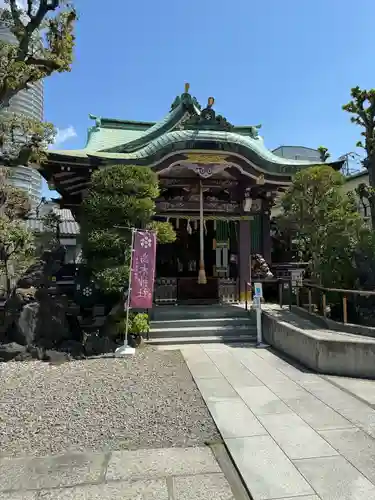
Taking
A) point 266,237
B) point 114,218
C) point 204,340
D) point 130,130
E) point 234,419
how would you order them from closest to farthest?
point 234,419, point 114,218, point 204,340, point 266,237, point 130,130

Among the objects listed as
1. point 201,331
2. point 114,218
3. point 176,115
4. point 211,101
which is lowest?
point 201,331

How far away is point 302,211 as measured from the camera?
9.02m

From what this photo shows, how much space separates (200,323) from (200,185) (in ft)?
14.5

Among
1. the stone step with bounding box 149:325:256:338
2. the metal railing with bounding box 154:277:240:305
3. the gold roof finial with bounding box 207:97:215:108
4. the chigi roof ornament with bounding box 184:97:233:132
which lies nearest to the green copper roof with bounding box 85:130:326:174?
the chigi roof ornament with bounding box 184:97:233:132

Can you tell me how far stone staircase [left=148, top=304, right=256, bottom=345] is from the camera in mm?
8688

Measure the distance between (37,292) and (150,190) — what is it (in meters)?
3.29

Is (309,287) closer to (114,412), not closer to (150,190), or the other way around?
(150,190)

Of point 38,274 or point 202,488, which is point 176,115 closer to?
point 38,274

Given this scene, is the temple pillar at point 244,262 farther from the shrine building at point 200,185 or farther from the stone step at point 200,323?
the stone step at point 200,323

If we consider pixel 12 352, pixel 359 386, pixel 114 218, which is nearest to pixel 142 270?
pixel 114 218

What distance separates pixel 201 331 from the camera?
8.95 meters

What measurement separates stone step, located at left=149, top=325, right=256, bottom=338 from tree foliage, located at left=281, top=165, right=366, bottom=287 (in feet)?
7.44

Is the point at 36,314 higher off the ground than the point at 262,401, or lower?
higher

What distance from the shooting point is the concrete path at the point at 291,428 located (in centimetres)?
310
